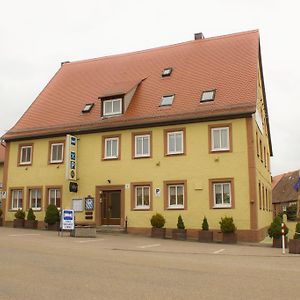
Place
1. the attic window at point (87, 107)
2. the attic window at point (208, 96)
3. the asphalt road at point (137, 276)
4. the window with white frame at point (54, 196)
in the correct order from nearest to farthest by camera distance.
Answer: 1. the asphalt road at point (137, 276)
2. the attic window at point (208, 96)
3. the window with white frame at point (54, 196)
4. the attic window at point (87, 107)

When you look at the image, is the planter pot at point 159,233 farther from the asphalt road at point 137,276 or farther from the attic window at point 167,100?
the asphalt road at point 137,276

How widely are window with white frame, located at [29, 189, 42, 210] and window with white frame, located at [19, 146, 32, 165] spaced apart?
1995 millimetres

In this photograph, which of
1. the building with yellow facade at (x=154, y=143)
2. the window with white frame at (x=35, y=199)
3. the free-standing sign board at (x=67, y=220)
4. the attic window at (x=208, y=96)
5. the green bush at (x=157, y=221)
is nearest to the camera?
the free-standing sign board at (x=67, y=220)

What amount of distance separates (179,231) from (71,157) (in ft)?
26.9

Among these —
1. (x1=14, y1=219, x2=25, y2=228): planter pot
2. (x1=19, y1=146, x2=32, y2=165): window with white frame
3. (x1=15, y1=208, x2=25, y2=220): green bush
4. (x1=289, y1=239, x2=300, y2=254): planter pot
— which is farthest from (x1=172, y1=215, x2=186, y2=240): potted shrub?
(x1=19, y1=146, x2=32, y2=165): window with white frame

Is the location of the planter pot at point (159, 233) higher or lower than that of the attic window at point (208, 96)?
lower

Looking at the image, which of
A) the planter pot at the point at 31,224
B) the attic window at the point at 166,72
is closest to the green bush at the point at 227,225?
the attic window at the point at 166,72

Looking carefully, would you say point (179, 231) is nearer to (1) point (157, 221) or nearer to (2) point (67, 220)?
(1) point (157, 221)

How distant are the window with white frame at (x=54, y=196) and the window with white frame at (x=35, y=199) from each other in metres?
0.74

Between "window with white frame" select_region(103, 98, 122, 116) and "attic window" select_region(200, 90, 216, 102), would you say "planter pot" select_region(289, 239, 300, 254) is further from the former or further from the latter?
"window with white frame" select_region(103, 98, 122, 116)

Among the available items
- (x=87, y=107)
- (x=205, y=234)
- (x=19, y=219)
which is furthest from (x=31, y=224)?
(x=205, y=234)

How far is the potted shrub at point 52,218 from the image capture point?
87.2 feet

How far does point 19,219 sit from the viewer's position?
28062 millimetres

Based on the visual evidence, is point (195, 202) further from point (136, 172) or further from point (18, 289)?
point (18, 289)
